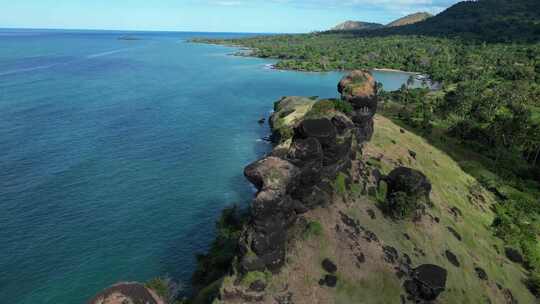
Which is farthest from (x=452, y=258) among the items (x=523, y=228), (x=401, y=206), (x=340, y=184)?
(x=523, y=228)

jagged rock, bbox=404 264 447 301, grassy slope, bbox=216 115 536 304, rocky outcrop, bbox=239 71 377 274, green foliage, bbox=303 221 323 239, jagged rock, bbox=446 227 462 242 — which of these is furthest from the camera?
jagged rock, bbox=446 227 462 242

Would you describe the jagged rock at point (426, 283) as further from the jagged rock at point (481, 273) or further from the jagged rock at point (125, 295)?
the jagged rock at point (125, 295)

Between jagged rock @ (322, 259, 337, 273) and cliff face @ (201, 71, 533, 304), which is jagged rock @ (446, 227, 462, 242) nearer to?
cliff face @ (201, 71, 533, 304)

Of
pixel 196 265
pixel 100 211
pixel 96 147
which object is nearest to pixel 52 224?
pixel 100 211

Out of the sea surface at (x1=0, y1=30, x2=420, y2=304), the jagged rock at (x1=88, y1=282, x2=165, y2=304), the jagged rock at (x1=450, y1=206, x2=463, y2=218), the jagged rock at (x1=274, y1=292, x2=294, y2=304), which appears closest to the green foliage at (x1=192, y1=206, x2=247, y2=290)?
the sea surface at (x1=0, y1=30, x2=420, y2=304)

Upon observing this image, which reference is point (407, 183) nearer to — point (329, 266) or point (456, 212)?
point (456, 212)
